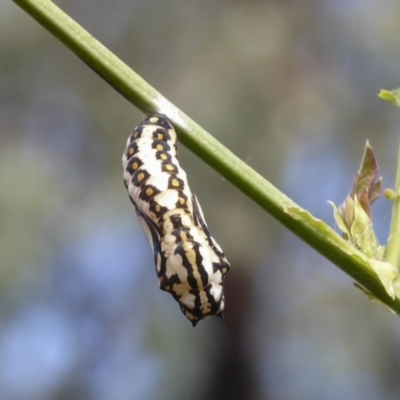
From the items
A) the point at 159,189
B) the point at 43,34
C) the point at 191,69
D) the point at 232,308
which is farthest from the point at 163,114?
the point at 43,34

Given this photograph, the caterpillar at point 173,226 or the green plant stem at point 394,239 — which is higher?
the caterpillar at point 173,226

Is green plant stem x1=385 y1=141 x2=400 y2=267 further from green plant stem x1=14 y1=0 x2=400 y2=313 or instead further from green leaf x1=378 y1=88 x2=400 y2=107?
green leaf x1=378 y1=88 x2=400 y2=107

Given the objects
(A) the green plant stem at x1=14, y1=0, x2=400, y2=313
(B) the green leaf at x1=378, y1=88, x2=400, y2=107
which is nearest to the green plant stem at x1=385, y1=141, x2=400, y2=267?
(A) the green plant stem at x1=14, y1=0, x2=400, y2=313

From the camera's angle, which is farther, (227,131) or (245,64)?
(245,64)

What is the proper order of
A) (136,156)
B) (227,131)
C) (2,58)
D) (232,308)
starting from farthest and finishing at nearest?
A: (2,58), (232,308), (227,131), (136,156)

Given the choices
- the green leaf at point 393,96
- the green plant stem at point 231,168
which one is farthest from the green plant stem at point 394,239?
the green leaf at point 393,96

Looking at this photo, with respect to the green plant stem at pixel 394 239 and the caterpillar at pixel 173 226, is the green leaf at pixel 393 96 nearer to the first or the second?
the green plant stem at pixel 394 239

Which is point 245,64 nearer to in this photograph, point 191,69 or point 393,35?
point 191,69
